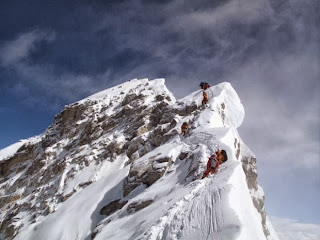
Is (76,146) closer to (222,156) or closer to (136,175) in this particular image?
(136,175)

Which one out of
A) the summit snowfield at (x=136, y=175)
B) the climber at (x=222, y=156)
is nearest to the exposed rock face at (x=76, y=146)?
the summit snowfield at (x=136, y=175)

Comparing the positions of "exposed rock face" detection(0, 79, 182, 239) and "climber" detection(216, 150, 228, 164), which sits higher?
"exposed rock face" detection(0, 79, 182, 239)

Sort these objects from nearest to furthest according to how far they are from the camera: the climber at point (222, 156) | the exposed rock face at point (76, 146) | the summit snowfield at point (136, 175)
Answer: the summit snowfield at point (136, 175), the climber at point (222, 156), the exposed rock face at point (76, 146)

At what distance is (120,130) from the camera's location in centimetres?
3017

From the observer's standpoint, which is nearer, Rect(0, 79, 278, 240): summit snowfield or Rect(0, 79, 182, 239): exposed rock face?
Rect(0, 79, 278, 240): summit snowfield

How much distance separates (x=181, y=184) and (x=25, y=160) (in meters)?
33.6

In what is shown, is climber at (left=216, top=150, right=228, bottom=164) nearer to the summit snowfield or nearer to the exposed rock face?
the summit snowfield

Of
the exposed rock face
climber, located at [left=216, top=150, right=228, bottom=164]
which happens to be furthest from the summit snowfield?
climber, located at [left=216, top=150, right=228, bottom=164]

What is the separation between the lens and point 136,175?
15.2 m

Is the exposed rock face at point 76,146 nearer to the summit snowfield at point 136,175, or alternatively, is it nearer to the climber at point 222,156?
the summit snowfield at point 136,175

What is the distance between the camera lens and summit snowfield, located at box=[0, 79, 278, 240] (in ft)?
25.2

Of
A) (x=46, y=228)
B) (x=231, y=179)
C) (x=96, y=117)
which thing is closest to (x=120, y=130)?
(x=96, y=117)

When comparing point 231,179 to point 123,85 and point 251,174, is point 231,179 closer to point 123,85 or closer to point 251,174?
point 251,174

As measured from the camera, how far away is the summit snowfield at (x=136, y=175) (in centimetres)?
767
